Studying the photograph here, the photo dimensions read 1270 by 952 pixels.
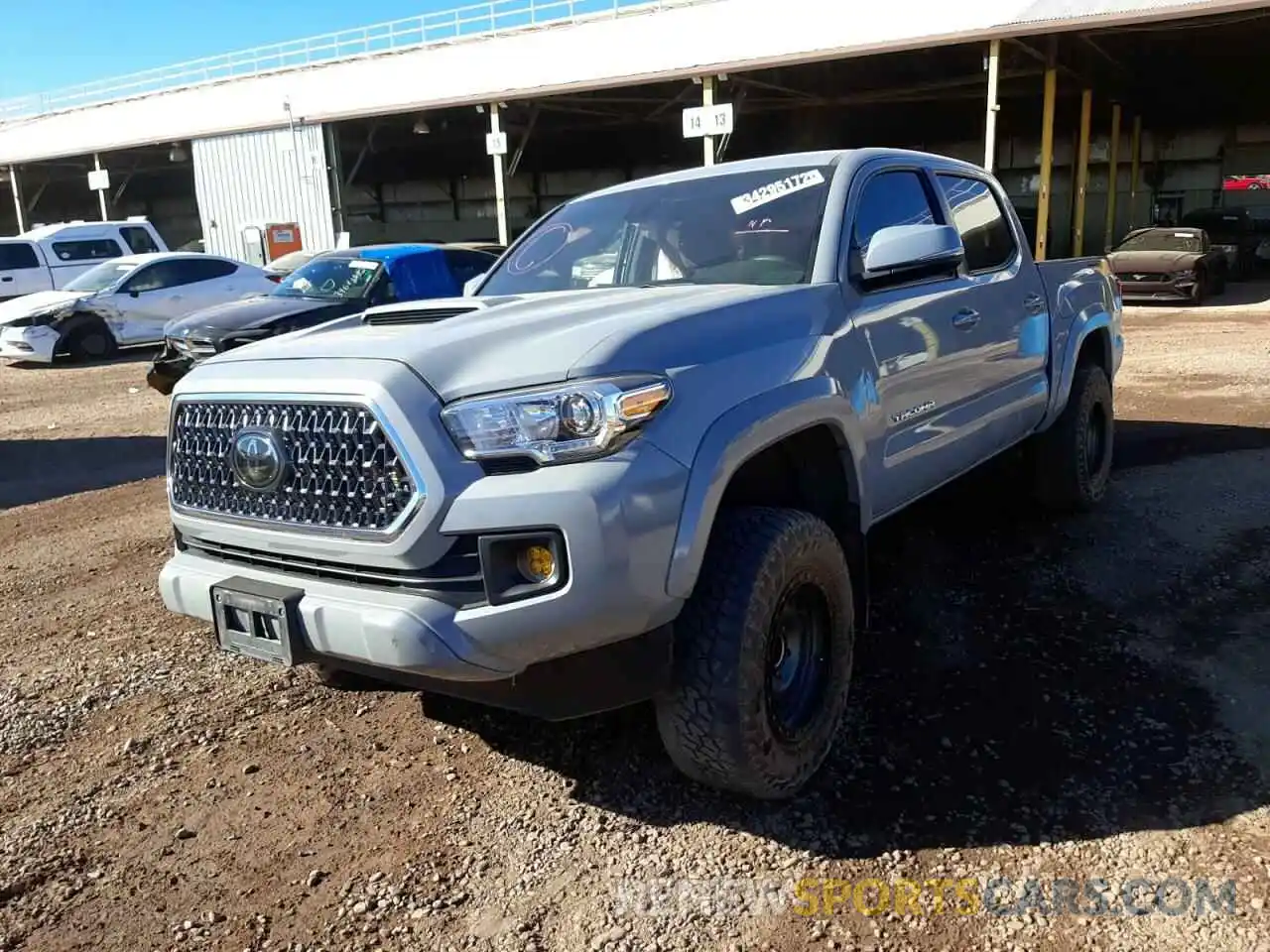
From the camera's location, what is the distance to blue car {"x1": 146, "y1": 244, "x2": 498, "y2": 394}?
969 centimetres

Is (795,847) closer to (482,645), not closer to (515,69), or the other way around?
(482,645)

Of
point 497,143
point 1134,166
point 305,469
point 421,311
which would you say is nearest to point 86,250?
point 497,143

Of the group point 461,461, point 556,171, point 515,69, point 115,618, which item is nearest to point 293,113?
point 515,69

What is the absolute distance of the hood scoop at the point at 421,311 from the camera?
3.28 m

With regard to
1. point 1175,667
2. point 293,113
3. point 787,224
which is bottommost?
point 1175,667

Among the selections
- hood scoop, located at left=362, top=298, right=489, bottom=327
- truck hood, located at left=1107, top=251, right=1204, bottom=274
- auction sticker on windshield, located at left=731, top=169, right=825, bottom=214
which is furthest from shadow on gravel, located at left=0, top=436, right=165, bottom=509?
truck hood, located at left=1107, top=251, right=1204, bottom=274

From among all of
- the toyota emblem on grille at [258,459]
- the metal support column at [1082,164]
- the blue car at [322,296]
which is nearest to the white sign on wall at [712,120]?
the metal support column at [1082,164]

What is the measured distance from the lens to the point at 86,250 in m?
19.2

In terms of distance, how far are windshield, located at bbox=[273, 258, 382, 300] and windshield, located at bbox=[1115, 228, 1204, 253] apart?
51.2ft

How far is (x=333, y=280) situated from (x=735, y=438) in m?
8.80

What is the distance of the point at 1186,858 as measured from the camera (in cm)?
264

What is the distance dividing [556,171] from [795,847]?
41.3 m

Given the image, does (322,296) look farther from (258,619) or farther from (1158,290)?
(1158,290)

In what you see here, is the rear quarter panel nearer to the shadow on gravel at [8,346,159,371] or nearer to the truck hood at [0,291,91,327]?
the shadow on gravel at [8,346,159,371]
